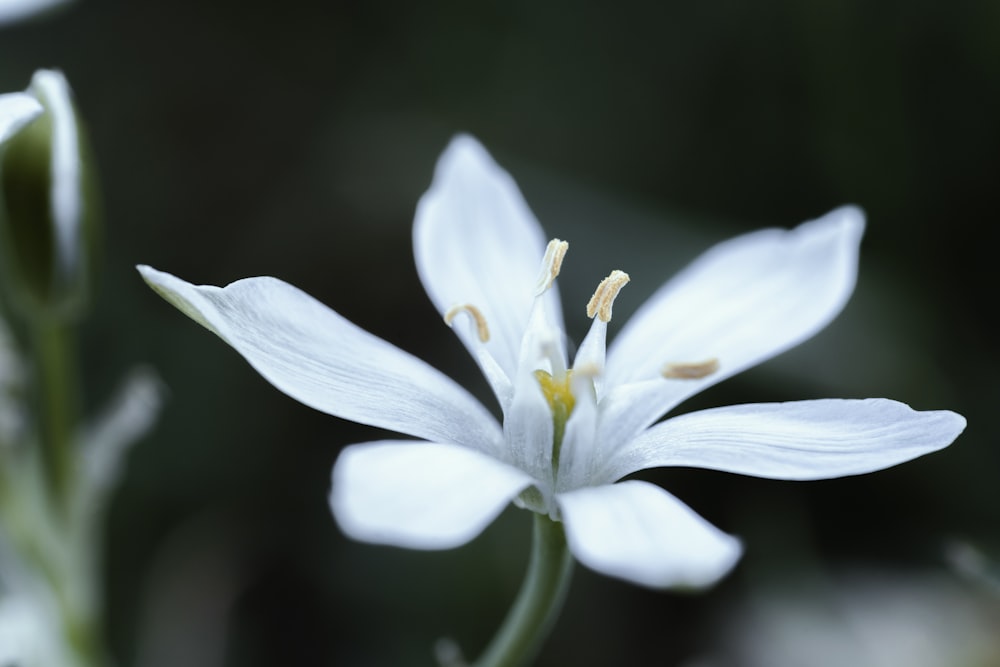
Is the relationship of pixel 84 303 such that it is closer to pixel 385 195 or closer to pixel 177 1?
pixel 385 195

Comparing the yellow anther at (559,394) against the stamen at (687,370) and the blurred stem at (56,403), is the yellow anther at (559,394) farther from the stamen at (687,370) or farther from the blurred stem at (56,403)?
the blurred stem at (56,403)

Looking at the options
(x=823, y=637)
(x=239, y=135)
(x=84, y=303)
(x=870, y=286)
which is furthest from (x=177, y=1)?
(x=823, y=637)

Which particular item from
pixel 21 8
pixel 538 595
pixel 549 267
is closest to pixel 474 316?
pixel 549 267

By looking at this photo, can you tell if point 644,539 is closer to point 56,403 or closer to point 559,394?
point 559,394

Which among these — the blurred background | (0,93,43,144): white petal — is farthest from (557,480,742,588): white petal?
the blurred background

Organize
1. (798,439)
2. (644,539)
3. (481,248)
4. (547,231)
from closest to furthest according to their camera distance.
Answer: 1. (644,539)
2. (798,439)
3. (481,248)
4. (547,231)

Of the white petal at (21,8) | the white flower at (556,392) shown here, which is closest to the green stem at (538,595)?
the white flower at (556,392)
